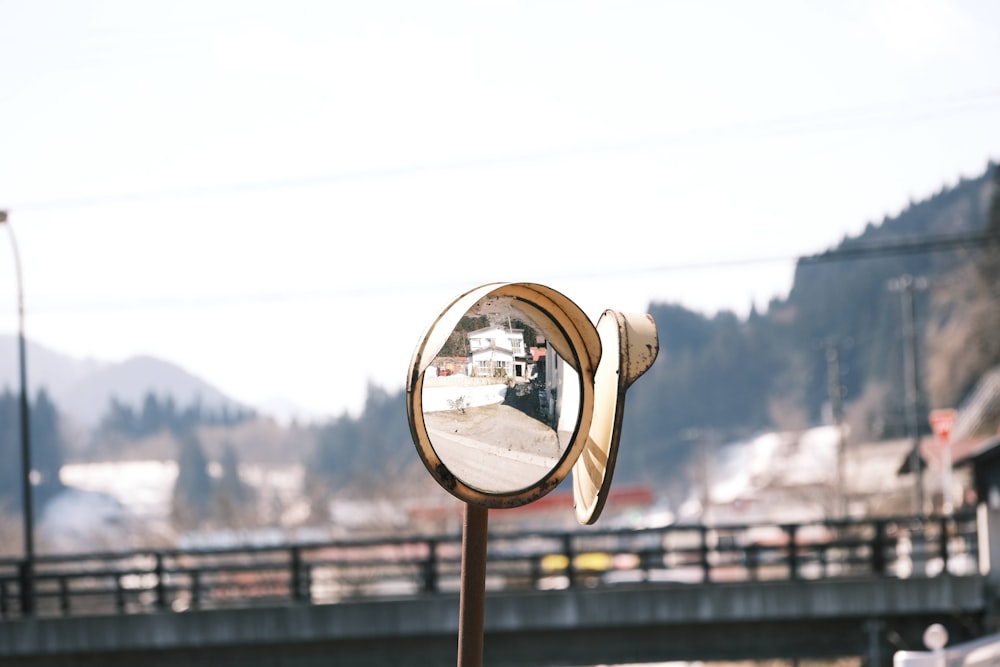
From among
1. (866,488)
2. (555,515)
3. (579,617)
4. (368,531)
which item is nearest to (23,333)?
(579,617)

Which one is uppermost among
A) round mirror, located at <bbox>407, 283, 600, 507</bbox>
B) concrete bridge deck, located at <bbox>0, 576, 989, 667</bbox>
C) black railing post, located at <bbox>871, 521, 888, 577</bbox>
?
round mirror, located at <bbox>407, 283, 600, 507</bbox>

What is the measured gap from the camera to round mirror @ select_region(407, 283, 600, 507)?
110 inches

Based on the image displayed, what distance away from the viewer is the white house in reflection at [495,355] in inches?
111

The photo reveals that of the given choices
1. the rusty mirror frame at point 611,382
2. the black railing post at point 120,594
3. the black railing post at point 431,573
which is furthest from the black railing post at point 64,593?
the rusty mirror frame at point 611,382

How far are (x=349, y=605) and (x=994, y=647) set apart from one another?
30.1 ft

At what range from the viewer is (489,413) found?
9.22ft

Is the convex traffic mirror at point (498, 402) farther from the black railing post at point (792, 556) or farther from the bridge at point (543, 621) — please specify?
the black railing post at point (792, 556)

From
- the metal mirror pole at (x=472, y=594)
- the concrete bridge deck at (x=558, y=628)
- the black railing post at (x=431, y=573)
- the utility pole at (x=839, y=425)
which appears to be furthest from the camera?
the utility pole at (x=839, y=425)

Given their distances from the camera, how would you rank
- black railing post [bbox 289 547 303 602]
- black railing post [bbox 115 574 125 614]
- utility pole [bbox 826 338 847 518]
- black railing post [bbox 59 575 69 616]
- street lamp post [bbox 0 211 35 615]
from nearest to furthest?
black railing post [bbox 289 547 303 602] → black railing post [bbox 115 574 125 614] → black railing post [bbox 59 575 69 616] → street lamp post [bbox 0 211 35 615] → utility pole [bbox 826 338 847 518]

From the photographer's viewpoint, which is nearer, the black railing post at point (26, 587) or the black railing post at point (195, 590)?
the black railing post at point (26, 587)

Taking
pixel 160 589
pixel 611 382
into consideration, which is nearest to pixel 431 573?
pixel 160 589

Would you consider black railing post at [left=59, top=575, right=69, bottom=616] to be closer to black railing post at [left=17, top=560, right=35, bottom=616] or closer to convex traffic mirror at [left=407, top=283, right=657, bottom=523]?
black railing post at [left=17, top=560, right=35, bottom=616]

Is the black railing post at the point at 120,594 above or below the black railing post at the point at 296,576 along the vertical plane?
below

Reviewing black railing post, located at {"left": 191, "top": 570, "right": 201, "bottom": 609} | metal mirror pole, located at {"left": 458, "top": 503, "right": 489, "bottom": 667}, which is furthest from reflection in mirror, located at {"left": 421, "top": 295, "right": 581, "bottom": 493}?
black railing post, located at {"left": 191, "top": 570, "right": 201, "bottom": 609}
